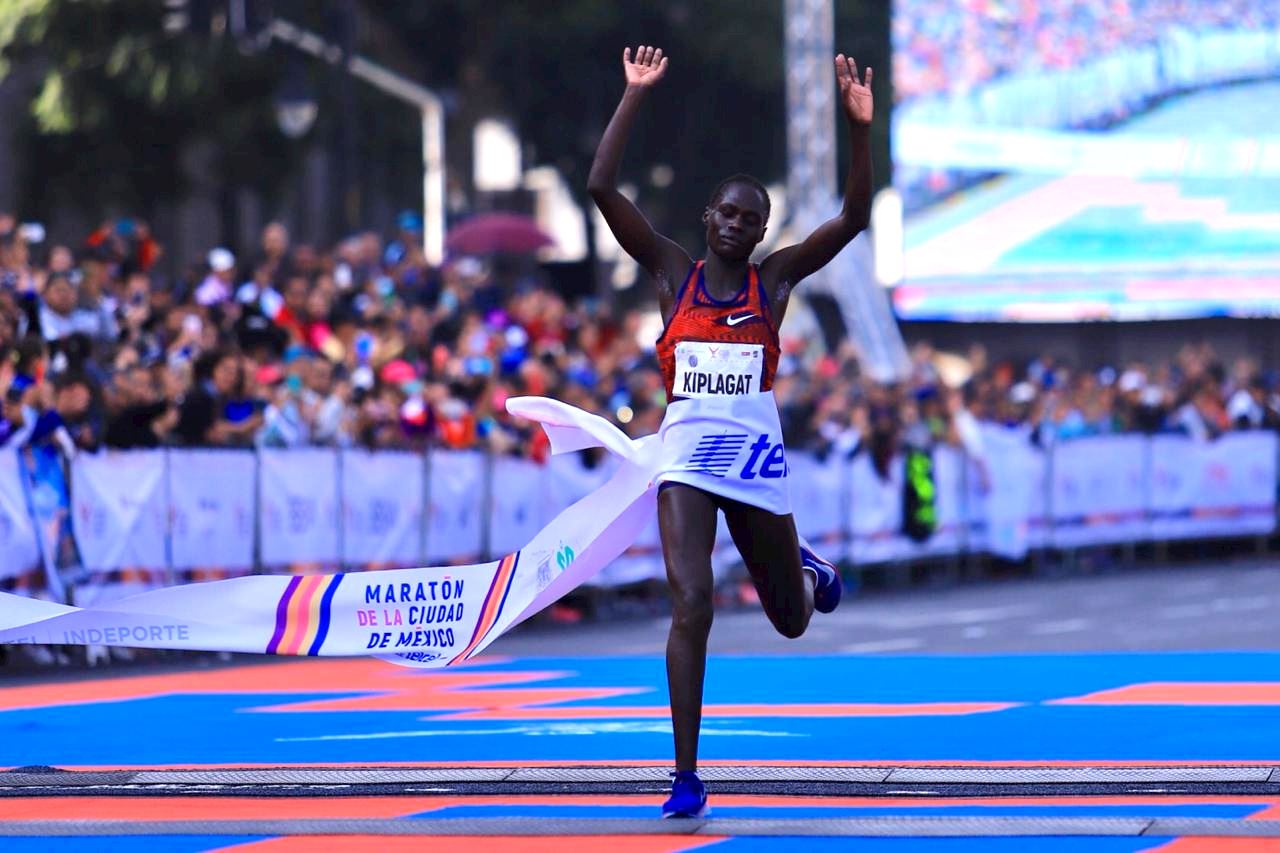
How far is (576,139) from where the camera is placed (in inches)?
2020

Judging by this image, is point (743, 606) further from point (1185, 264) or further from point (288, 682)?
point (1185, 264)

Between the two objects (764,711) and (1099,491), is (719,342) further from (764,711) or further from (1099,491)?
(1099,491)

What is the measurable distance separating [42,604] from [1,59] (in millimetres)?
24846

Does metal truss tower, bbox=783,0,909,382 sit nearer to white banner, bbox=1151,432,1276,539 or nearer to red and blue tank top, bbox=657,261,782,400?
white banner, bbox=1151,432,1276,539

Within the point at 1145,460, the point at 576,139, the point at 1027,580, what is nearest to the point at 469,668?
the point at 1027,580

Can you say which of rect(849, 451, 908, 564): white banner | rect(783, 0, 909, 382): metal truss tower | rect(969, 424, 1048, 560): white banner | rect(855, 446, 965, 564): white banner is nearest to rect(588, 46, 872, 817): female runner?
rect(855, 446, 965, 564): white banner

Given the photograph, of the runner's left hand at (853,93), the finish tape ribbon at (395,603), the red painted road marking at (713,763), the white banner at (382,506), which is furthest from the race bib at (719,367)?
the white banner at (382,506)

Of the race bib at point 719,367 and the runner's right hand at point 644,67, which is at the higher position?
the runner's right hand at point 644,67

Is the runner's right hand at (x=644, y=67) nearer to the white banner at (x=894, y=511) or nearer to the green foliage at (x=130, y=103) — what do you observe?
Result: the white banner at (x=894, y=511)

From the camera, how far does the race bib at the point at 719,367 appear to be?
9.09 metres

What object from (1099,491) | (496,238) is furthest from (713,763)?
(496,238)

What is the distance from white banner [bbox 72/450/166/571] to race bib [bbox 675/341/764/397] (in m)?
8.92

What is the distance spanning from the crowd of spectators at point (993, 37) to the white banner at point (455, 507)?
17.3 metres

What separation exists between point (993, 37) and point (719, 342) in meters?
28.8
